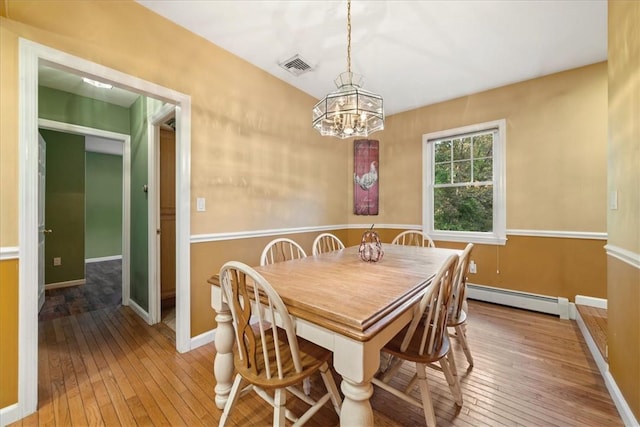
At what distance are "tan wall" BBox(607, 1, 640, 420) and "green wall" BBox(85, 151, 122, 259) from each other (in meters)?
7.81

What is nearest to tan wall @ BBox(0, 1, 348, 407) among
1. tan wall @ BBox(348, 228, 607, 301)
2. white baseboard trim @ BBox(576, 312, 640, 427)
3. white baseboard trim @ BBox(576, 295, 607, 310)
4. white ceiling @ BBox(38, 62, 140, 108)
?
white ceiling @ BBox(38, 62, 140, 108)

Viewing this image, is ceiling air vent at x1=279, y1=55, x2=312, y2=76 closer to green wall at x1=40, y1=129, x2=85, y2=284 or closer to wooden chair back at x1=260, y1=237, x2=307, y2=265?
wooden chair back at x1=260, y1=237, x2=307, y2=265

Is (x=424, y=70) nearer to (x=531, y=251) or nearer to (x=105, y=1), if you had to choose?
Answer: (x=531, y=251)

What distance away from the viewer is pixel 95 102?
3.13 m

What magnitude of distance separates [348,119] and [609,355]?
2242 millimetres

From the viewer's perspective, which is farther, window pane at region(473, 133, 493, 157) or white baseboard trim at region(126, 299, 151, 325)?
window pane at region(473, 133, 493, 157)

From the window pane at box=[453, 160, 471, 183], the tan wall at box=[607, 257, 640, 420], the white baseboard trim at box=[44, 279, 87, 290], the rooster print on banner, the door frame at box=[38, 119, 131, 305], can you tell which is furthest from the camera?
the rooster print on banner

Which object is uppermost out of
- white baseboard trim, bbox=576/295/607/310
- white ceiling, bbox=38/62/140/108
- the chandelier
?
white ceiling, bbox=38/62/140/108

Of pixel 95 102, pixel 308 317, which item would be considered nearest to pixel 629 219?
pixel 308 317

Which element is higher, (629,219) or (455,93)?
(455,93)

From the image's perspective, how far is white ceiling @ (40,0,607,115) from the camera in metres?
1.87

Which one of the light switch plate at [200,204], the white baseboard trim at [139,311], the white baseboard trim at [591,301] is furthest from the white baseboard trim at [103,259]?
the white baseboard trim at [591,301]

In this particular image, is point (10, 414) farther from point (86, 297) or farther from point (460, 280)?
point (460, 280)

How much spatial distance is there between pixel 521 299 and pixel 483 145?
189 cm
